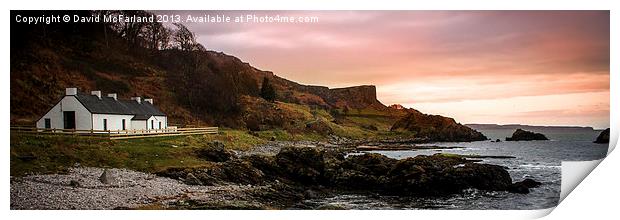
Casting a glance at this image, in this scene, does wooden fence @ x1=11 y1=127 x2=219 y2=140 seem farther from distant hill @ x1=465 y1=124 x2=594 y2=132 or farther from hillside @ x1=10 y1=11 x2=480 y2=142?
distant hill @ x1=465 y1=124 x2=594 y2=132

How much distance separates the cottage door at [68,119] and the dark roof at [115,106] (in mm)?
148

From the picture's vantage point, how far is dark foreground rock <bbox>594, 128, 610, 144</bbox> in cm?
707

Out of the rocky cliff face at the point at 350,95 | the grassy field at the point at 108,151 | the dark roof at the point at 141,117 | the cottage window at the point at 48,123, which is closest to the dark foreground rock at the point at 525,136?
the rocky cliff face at the point at 350,95

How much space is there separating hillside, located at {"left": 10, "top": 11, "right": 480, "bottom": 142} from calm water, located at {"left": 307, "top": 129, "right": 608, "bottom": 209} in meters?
0.58

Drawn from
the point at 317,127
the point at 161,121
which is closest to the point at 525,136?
the point at 317,127

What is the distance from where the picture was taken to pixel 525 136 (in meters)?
7.06

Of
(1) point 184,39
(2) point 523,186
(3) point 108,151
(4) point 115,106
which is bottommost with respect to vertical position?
(2) point 523,186

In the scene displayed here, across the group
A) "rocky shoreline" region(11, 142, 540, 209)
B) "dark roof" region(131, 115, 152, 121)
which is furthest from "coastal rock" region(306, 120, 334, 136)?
"dark roof" region(131, 115, 152, 121)

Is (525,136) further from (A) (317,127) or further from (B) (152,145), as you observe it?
(B) (152,145)

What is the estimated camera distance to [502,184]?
278 inches

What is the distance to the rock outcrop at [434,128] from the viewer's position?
7172 mm

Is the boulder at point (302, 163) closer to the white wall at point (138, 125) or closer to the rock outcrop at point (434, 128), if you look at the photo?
the rock outcrop at point (434, 128)

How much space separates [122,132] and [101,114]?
0.24m
